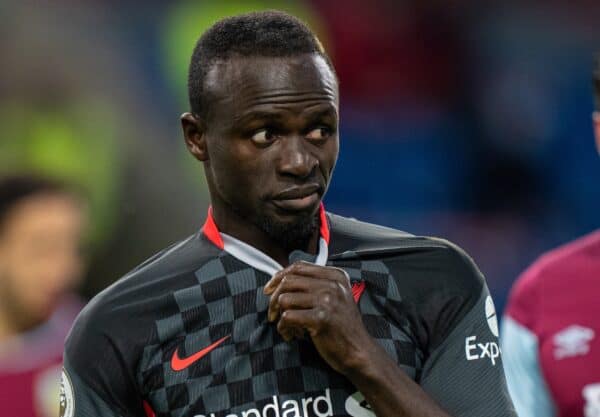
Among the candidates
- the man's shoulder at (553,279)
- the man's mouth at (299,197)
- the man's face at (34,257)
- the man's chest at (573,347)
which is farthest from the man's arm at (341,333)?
the man's face at (34,257)

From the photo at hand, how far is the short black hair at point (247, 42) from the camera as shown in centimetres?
233

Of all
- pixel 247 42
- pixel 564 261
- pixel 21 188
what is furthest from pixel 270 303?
pixel 21 188

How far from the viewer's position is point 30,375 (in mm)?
4871

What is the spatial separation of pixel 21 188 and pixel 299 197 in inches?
121

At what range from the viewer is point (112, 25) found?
6.79 metres

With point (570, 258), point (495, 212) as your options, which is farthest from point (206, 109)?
point (495, 212)

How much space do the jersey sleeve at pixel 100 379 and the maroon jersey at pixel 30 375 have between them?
2.56m

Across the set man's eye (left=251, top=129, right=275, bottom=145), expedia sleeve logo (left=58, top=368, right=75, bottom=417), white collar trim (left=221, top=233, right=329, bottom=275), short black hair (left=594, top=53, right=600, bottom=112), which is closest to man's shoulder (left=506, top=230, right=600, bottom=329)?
short black hair (left=594, top=53, right=600, bottom=112)

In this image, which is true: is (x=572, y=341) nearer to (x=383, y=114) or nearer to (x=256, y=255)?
(x=256, y=255)

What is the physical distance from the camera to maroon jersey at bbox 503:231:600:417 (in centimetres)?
337

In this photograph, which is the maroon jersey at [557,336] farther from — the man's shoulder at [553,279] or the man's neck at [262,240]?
the man's neck at [262,240]

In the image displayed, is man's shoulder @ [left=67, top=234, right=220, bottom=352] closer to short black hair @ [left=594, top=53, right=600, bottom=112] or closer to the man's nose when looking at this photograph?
the man's nose

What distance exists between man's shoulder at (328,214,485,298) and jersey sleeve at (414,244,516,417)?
0.5 inches

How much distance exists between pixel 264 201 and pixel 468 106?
5.33m
